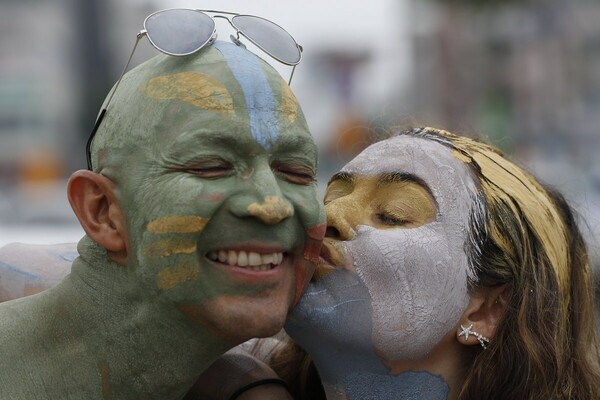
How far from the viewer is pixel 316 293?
9.11ft

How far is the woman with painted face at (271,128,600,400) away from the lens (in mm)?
2826

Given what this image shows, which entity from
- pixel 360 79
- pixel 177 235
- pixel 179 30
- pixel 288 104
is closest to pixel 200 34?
pixel 179 30

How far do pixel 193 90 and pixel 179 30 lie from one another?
170 mm

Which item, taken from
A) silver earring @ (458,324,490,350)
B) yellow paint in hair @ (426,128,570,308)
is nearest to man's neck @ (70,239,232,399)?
silver earring @ (458,324,490,350)

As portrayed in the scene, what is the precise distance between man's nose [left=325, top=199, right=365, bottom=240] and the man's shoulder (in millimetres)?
838

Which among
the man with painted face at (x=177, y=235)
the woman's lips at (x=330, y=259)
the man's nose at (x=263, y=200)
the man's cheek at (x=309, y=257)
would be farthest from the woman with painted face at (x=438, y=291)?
the man's nose at (x=263, y=200)

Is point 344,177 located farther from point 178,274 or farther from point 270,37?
point 178,274

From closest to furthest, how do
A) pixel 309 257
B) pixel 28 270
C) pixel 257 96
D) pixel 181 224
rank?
pixel 181 224 < pixel 257 96 < pixel 309 257 < pixel 28 270

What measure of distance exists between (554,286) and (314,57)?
32064 millimetres

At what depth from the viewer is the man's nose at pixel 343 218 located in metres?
2.93

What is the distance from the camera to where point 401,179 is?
3.02 meters

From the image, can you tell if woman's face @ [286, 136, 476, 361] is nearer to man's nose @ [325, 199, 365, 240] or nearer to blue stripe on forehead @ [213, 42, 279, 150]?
man's nose @ [325, 199, 365, 240]

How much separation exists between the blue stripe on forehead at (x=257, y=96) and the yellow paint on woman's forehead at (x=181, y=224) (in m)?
0.24

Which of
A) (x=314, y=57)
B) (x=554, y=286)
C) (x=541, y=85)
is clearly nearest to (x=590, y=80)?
(x=541, y=85)
